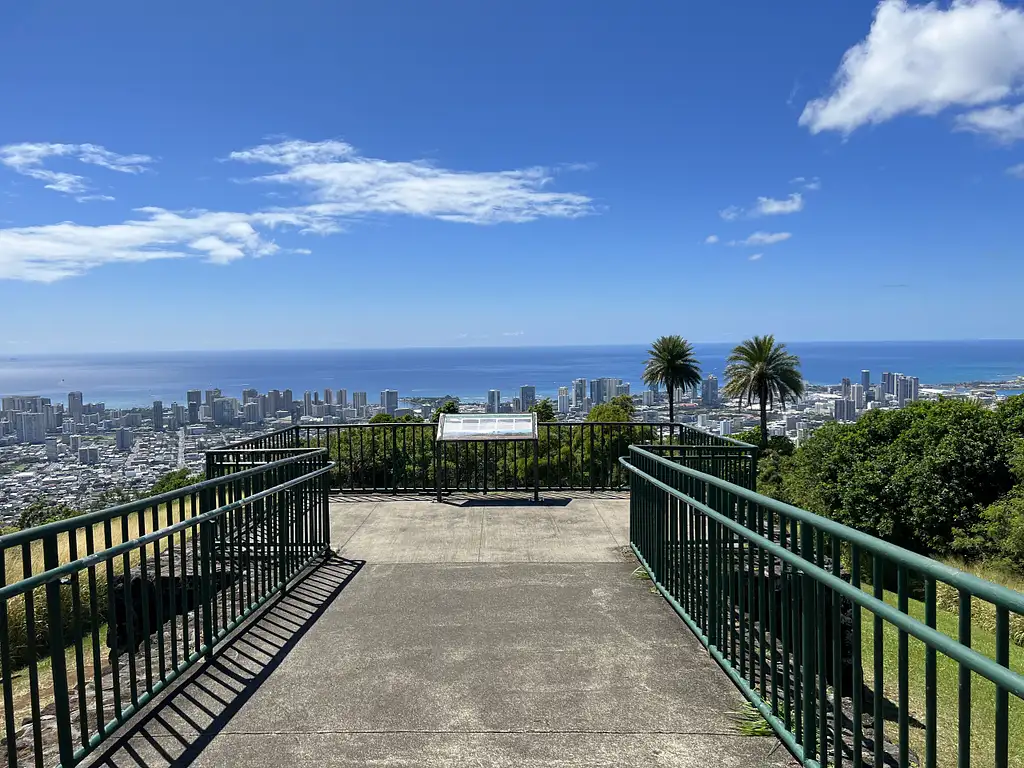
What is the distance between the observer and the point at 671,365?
61.2m

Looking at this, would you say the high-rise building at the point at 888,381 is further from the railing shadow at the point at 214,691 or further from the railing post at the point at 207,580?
the railing post at the point at 207,580

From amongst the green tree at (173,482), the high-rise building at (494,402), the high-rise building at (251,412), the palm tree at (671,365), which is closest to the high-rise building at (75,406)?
the high-rise building at (251,412)

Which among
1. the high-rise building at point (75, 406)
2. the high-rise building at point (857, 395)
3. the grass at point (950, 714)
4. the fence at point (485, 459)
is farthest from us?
the high-rise building at point (857, 395)

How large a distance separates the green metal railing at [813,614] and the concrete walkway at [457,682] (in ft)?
0.71

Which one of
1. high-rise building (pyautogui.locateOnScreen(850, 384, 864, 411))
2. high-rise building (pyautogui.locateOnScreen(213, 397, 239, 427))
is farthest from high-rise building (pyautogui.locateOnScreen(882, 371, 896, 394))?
high-rise building (pyautogui.locateOnScreen(213, 397, 239, 427))

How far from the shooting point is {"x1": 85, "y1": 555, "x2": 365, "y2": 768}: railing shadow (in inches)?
133

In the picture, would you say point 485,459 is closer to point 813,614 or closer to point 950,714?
point 950,714

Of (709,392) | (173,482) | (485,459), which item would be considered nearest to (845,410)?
(709,392)

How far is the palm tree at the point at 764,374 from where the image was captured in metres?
57.5

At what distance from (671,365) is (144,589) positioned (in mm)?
59746

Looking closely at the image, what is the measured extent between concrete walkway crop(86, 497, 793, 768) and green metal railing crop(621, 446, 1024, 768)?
0.71 feet

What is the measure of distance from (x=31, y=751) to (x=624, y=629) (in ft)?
11.7

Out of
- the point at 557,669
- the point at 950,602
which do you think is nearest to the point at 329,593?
the point at 557,669

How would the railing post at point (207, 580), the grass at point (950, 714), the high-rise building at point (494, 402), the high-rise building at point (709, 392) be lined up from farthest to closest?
1. the high-rise building at point (709, 392)
2. the high-rise building at point (494, 402)
3. the grass at point (950, 714)
4. the railing post at point (207, 580)
